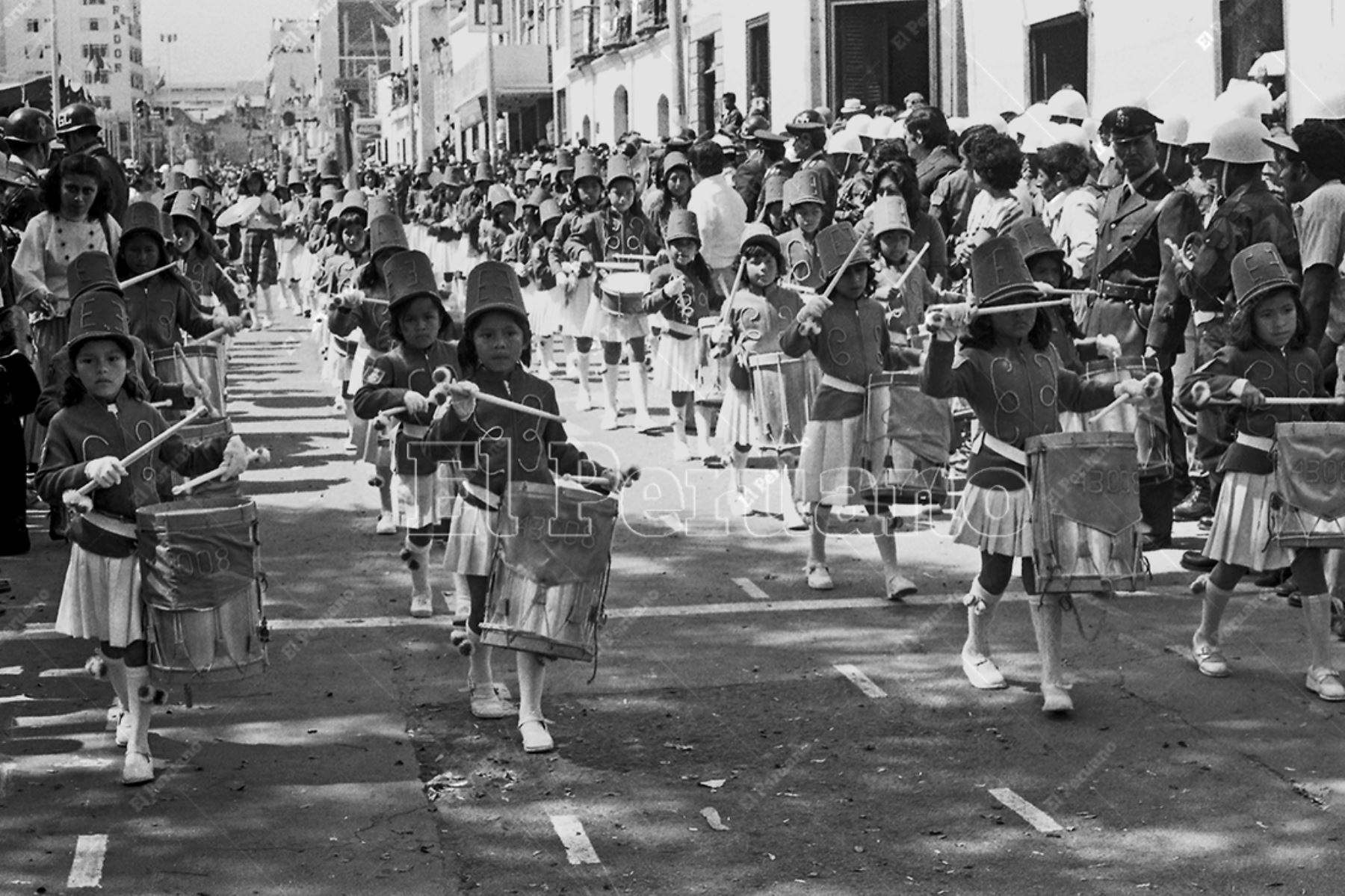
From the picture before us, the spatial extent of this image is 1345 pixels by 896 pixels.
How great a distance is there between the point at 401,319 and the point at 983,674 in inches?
116

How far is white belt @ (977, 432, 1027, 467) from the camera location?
7.76m

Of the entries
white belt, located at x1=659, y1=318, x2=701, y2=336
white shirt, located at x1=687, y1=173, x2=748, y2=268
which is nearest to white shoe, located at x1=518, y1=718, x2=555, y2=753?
white belt, located at x1=659, y1=318, x2=701, y2=336

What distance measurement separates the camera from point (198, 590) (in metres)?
6.67

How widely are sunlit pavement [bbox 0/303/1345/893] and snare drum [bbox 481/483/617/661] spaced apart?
0.45 meters

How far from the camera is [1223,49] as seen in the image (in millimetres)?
18812

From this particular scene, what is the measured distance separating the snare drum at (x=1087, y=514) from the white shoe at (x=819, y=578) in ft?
7.75

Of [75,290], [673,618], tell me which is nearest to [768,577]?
[673,618]

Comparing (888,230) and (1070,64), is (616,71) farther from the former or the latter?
(888,230)

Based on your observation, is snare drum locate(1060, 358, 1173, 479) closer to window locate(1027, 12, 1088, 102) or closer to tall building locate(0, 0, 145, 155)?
window locate(1027, 12, 1088, 102)

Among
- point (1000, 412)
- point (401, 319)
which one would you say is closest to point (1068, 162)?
point (1000, 412)

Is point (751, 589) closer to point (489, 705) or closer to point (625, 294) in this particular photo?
point (489, 705)

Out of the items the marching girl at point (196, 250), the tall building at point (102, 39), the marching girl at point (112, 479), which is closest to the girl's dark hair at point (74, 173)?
the marching girl at point (196, 250)

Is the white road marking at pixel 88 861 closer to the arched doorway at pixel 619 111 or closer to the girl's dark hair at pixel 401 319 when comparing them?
the girl's dark hair at pixel 401 319

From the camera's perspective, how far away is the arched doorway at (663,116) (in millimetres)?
41594
